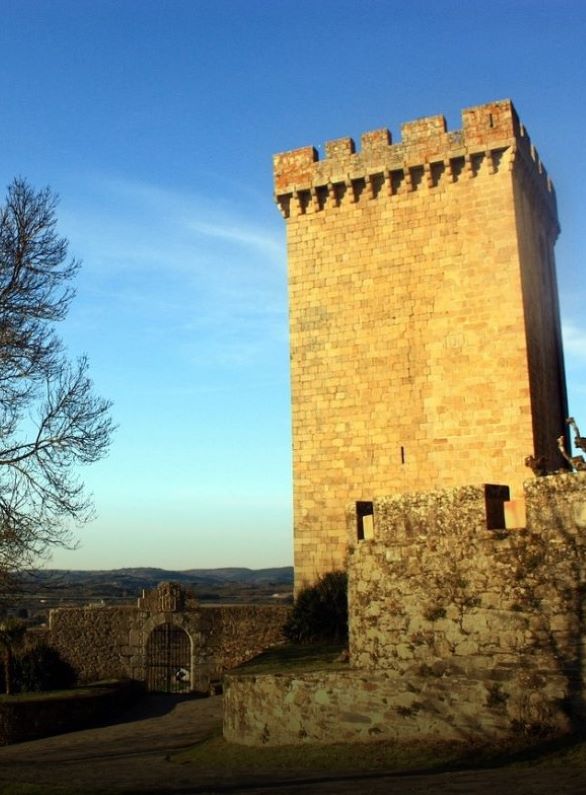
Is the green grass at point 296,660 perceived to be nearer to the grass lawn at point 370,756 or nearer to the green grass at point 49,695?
the grass lawn at point 370,756

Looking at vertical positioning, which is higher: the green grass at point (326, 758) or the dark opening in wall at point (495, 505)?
the dark opening in wall at point (495, 505)

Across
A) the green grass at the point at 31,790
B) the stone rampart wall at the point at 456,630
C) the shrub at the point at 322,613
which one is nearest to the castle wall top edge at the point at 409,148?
the shrub at the point at 322,613

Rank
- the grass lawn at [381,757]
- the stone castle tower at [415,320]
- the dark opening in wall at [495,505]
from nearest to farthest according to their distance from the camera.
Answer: the grass lawn at [381,757]
the dark opening in wall at [495,505]
the stone castle tower at [415,320]

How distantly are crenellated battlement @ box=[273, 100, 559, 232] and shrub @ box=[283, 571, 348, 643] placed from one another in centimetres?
827

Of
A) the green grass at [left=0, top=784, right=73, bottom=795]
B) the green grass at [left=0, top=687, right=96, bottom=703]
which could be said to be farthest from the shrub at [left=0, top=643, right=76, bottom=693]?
the green grass at [left=0, top=784, right=73, bottom=795]

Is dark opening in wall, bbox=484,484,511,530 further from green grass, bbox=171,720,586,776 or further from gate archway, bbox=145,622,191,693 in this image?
gate archway, bbox=145,622,191,693

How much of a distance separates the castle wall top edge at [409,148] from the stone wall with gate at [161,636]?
38.0 ft

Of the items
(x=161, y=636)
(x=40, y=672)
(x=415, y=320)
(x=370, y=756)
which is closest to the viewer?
(x=370, y=756)

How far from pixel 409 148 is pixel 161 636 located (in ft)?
49.1

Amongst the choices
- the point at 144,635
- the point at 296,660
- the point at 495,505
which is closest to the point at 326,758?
the point at 495,505

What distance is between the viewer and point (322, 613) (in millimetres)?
16578

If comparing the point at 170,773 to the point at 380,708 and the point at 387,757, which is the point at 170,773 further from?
the point at 387,757

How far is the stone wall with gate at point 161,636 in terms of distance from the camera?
76.6 feet

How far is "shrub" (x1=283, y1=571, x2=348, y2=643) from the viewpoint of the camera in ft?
52.9
